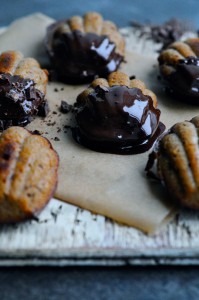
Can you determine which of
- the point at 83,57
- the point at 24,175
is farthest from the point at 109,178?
the point at 83,57

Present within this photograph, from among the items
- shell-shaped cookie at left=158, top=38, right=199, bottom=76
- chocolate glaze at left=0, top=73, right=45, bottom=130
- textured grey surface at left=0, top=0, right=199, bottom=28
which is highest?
shell-shaped cookie at left=158, top=38, right=199, bottom=76

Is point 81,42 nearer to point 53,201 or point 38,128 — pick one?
point 38,128

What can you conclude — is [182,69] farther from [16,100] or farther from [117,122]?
[16,100]

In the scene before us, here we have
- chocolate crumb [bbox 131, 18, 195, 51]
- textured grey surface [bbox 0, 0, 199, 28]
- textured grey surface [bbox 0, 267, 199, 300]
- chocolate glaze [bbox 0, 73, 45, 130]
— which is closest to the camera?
textured grey surface [bbox 0, 267, 199, 300]

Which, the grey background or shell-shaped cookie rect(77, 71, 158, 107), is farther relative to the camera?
shell-shaped cookie rect(77, 71, 158, 107)

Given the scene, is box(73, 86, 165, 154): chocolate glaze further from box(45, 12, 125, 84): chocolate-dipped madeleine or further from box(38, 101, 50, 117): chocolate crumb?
box(45, 12, 125, 84): chocolate-dipped madeleine

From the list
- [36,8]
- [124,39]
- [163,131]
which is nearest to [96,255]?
[163,131]

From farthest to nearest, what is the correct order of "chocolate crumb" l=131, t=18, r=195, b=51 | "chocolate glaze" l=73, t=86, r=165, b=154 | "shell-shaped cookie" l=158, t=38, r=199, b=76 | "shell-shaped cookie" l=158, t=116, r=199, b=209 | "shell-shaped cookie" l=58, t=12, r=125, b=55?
"chocolate crumb" l=131, t=18, r=195, b=51 → "shell-shaped cookie" l=58, t=12, r=125, b=55 → "shell-shaped cookie" l=158, t=38, r=199, b=76 → "chocolate glaze" l=73, t=86, r=165, b=154 → "shell-shaped cookie" l=158, t=116, r=199, b=209

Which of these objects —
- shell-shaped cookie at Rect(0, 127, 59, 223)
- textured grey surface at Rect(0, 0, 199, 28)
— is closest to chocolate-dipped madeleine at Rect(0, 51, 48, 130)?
shell-shaped cookie at Rect(0, 127, 59, 223)
